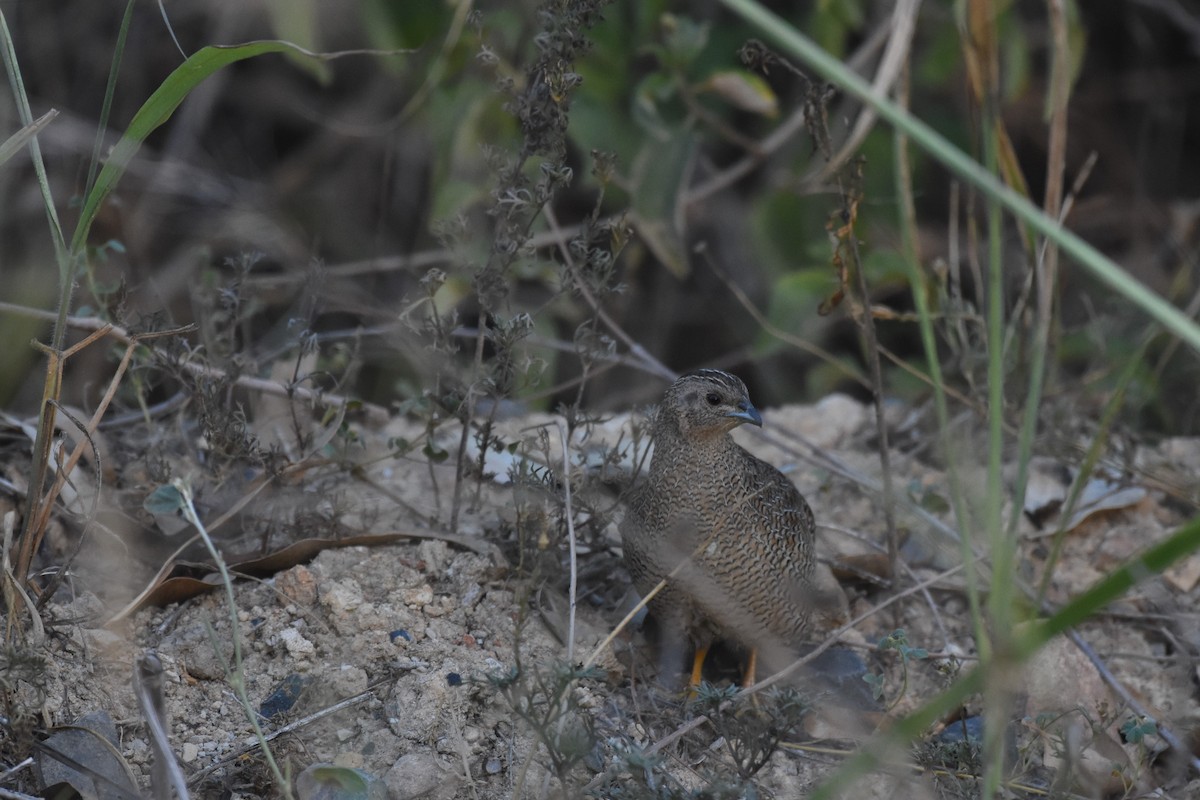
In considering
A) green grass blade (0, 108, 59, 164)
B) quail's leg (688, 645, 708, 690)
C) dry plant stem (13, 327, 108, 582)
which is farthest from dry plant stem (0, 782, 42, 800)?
quail's leg (688, 645, 708, 690)

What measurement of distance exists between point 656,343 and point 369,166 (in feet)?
6.57

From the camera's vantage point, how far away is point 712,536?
11.5 feet

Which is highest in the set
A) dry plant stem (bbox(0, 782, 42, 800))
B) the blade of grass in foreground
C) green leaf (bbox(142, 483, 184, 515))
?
the blade of grass in foreground

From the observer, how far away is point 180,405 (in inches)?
155

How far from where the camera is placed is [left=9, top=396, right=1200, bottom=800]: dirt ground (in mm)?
2949

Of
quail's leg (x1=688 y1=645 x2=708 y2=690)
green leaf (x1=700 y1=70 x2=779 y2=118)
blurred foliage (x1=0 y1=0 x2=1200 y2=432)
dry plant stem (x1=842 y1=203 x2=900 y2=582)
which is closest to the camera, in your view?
dry plant stem (x1=842 y1=203 x2=900 y2=582)

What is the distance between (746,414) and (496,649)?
96 cm

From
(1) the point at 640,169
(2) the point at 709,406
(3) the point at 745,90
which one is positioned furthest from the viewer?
(1) the point at 640,169

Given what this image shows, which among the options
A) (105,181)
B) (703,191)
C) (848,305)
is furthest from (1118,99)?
(105,181)

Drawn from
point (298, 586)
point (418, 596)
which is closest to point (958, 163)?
point (418, 596)

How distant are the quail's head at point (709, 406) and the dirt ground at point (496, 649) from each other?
0.36m

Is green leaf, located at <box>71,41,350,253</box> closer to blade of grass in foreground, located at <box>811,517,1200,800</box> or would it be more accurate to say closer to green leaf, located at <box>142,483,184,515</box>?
green leaf, located at <box>142,483,184,515</box>

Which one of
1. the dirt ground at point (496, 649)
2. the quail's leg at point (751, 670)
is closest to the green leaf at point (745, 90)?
the dirt ground at point (496, 649)

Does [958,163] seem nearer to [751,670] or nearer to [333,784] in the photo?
[333,784]
